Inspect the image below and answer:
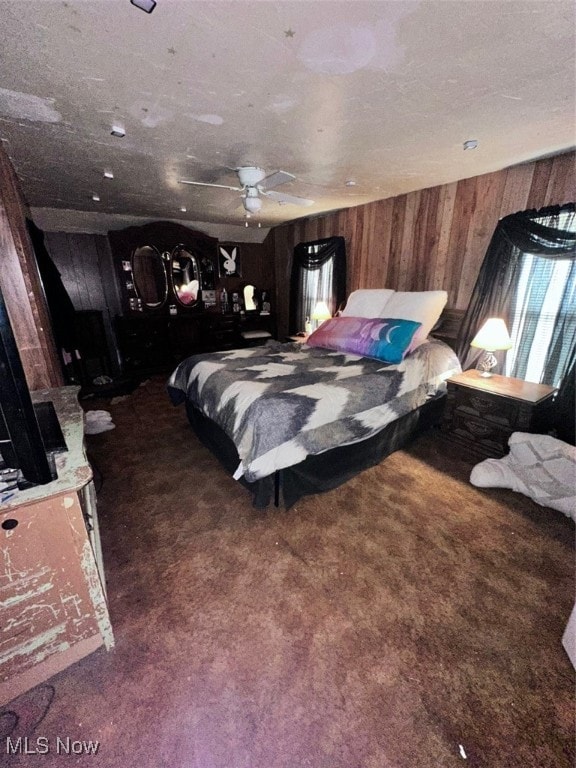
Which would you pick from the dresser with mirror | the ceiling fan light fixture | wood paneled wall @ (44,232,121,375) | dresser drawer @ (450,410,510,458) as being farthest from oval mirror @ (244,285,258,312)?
dresser drawer @ (450,410,510,458)

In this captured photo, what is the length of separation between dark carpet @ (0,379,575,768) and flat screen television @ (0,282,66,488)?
2.73 ft

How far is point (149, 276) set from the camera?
178 inches

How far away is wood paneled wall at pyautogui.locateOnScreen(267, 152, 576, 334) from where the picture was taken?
2.31 meters

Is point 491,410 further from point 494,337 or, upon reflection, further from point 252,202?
point 252,202

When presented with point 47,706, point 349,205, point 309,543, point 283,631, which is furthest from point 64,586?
point 349,205

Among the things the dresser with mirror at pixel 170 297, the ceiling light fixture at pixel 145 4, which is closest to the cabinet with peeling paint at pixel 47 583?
the ceiling light fixture at pixel 145 4

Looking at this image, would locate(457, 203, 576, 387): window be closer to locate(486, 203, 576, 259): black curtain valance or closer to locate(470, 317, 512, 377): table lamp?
locate(486, 203, 576, 259): black curtain valance

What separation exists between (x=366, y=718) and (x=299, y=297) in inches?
178

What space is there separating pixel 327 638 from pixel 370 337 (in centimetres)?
214

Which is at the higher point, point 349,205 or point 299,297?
point 349,205

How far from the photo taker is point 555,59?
4.01 ft

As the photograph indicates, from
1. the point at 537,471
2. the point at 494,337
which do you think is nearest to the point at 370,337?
the point at 494,337

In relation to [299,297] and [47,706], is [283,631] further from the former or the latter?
[299,297]

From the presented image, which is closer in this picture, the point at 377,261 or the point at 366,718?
the point at 366,718
